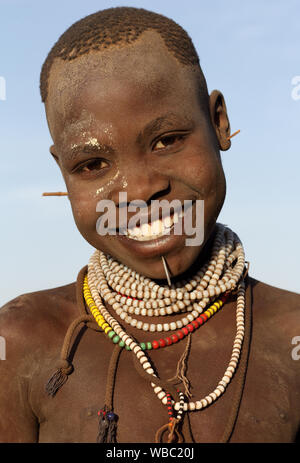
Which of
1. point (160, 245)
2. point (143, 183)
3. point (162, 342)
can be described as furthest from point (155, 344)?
point (143, 183)

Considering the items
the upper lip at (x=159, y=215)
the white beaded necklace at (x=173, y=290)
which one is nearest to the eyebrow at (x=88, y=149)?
the upper lip at (x=159, y=215)

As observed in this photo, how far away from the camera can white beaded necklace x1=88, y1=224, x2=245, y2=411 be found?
10.2 feet

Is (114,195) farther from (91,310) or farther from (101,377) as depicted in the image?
(101,377)

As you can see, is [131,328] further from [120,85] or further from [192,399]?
[120,85]

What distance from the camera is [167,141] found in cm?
301

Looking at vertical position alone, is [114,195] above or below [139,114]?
below

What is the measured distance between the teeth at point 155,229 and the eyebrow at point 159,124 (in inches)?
16.3

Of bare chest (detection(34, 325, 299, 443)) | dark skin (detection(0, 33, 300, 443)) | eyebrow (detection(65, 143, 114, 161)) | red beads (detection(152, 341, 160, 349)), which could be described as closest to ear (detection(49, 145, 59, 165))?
dark skin (detection(0, 33, 300, 443))

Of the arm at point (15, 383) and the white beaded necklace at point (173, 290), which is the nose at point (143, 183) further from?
the arm at point (15, 383)

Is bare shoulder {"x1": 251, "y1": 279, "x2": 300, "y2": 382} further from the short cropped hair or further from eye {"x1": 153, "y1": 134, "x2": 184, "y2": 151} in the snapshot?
the short cropped hair
